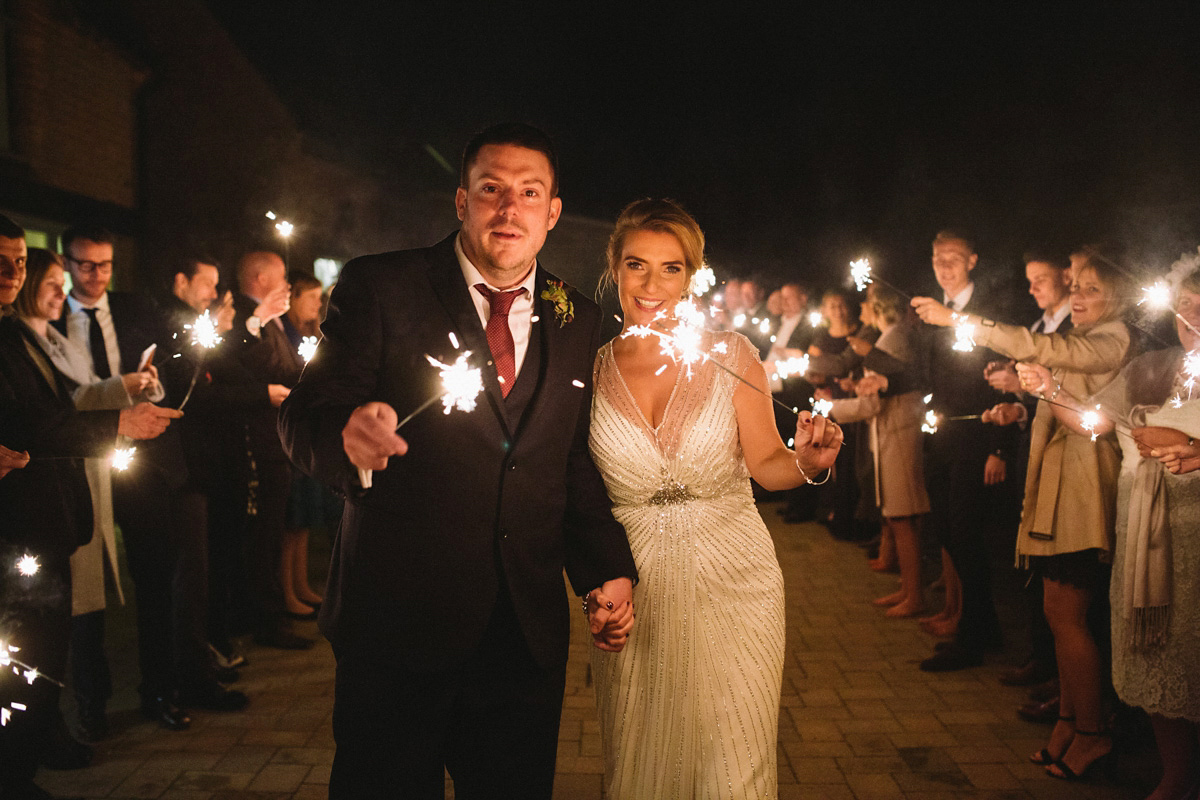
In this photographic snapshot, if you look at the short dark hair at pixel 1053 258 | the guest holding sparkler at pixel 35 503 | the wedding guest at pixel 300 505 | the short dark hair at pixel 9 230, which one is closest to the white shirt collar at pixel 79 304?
the guest holding sparkler at pixel 35 503

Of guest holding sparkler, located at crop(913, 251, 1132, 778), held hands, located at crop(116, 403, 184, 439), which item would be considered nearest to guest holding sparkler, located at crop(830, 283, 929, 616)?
guest holding sparkler, located at crop(913, 251, 1132, 778)

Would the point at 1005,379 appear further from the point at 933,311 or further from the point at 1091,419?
the point at 1091,419

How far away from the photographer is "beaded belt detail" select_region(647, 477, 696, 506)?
2.94 meters

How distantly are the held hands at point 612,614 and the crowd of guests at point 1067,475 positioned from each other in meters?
2.20

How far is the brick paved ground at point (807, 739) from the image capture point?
12.0 feet

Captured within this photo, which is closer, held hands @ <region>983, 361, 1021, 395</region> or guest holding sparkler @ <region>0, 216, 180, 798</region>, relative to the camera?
guest holding sparkler @ <region>0, 216, 180, 798</region>

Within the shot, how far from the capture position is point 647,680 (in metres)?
2.80

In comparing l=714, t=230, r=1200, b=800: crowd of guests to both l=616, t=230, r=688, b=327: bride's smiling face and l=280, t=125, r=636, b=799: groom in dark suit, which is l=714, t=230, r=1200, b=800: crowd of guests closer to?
l=616, t=230, r=688, b=327: bride's smiling face

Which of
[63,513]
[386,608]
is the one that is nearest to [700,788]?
[386,608]

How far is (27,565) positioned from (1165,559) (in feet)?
15.5

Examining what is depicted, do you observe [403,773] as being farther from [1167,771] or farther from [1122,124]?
[1122,124]

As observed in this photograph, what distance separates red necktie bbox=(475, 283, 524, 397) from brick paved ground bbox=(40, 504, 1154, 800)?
2319mm

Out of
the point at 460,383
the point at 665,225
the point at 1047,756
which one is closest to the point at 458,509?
the point at 460,383

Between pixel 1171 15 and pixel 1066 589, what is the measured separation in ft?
19.7
